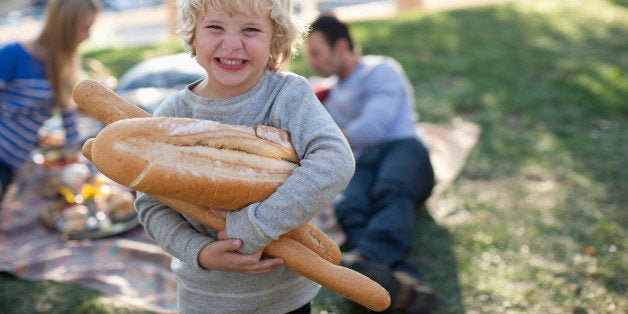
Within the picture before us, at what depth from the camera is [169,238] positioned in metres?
1.98

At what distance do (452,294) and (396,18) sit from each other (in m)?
6.38

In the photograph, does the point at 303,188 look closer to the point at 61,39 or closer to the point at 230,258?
the point at 230,258

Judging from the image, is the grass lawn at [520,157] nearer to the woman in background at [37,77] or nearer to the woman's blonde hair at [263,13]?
the woman in background at [37,77]

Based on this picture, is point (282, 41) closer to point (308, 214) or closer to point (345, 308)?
point (308, 214)

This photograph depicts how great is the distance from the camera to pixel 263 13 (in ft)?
6.14

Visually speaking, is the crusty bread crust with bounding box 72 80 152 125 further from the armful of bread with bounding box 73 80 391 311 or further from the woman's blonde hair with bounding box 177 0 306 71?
the woman's blonde hair with bounding box 177 0 306 71

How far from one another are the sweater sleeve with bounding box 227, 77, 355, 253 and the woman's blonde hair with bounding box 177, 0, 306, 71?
30 centimetres

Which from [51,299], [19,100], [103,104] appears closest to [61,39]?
[19,100]

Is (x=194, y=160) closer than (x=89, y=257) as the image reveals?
Yes

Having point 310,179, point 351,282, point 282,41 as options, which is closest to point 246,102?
point 282,41

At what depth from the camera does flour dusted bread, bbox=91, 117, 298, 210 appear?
165cm

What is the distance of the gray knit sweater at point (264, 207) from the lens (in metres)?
1.74

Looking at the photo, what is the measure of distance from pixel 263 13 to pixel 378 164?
2.51m

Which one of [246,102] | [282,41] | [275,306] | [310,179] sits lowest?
[275,306]
